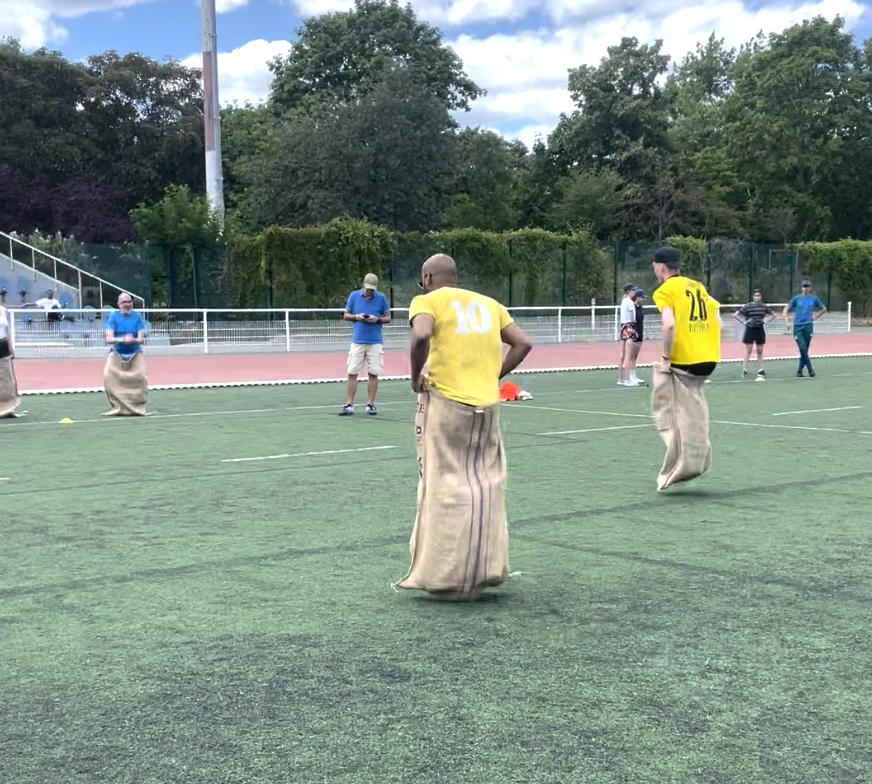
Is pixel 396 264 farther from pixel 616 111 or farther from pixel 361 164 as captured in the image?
pixel 616 111

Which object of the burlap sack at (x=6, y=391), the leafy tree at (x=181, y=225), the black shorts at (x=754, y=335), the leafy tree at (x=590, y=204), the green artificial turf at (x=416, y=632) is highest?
the leafy tree at (x=590, y=204)

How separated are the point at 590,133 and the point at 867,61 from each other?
20.3 meters

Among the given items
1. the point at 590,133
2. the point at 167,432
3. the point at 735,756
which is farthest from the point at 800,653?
the point at 590,133

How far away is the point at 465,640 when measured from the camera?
16.2 ft

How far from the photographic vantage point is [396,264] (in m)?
34.5

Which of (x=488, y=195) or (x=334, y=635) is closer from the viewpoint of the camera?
(x=334, y=635)

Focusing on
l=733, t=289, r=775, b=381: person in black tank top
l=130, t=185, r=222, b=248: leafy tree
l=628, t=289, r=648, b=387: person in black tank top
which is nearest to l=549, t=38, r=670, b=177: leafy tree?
l=130, t=185, r=222, b=248: leafy tree

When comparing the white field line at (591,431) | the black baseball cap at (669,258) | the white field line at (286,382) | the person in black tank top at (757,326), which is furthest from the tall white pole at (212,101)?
the black baseball cap at (669,258)

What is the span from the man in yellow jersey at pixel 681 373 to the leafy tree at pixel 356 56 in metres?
54.4

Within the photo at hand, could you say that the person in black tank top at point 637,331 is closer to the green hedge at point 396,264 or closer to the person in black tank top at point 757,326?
the person in black tank top at point 757,326

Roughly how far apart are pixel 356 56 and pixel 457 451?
59.4m

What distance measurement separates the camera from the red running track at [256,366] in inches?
839

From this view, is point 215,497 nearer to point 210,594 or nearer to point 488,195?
point 210,594

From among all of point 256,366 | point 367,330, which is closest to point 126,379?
point 367,330
